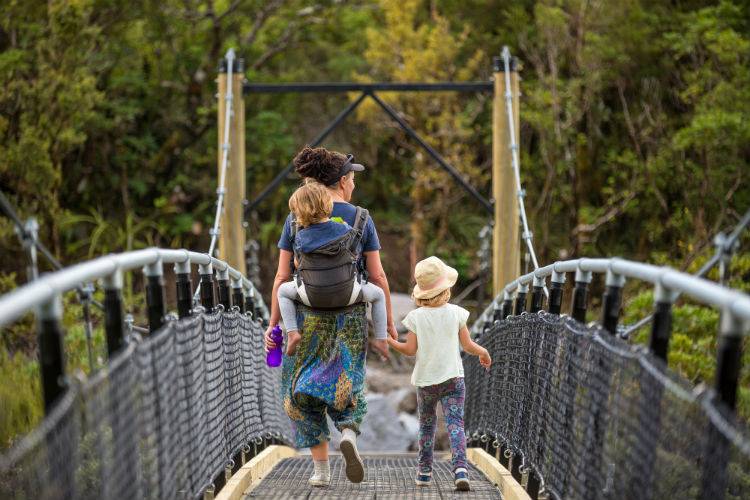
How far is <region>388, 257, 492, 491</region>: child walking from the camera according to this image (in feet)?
9.68

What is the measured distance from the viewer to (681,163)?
415 inches

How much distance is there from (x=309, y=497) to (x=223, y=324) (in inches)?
24.8

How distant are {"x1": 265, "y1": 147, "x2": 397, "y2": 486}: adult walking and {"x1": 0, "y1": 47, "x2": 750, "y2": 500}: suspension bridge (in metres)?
0.20

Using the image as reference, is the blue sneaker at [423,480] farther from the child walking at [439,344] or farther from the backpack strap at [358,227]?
the backpack strap at [358,227]

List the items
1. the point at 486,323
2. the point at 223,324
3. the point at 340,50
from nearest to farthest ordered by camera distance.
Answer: the point at 223,324 → the point at 486,323 → the point at 340,50

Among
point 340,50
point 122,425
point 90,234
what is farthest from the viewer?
point 340,50

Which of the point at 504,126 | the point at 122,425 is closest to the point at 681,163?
the point at 504,126

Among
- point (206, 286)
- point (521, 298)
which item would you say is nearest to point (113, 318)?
point (206, 286)

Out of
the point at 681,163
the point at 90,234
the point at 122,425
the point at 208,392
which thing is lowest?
the point at 90,234

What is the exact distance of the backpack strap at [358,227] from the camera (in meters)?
2.88

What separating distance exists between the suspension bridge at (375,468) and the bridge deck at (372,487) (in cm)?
1

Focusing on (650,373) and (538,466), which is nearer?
(650,373)

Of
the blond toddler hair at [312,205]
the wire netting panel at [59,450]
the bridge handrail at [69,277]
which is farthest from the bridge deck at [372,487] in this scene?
the wire netting panel at [59,450]

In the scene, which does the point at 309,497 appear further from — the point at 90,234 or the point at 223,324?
the point at 90,234
